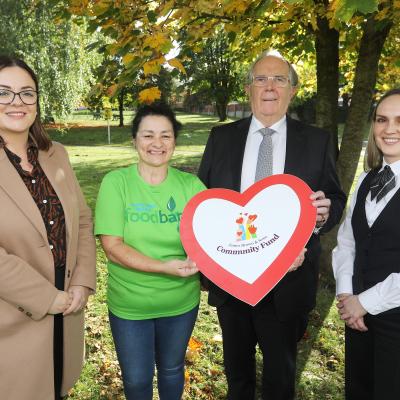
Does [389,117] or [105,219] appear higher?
[389,117]

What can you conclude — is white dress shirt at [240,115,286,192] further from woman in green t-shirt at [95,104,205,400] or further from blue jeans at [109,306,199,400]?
blue jeans at [109,306,199,400]

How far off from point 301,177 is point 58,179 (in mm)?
1397

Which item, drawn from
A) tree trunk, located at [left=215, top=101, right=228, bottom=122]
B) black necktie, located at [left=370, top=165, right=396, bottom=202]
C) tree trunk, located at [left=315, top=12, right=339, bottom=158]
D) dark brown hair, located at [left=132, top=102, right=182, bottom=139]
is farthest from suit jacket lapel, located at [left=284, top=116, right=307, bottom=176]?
tree trunk, located at [left=215, top=101, right=228, bottom=122]

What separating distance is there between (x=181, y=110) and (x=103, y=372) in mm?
58775

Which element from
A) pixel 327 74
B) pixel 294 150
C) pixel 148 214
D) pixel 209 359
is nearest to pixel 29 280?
pixel 148 214

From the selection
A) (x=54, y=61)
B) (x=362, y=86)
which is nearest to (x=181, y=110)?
(x=54, y=61)

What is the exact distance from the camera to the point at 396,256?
7.27 ft

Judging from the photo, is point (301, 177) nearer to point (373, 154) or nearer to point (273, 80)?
point (373, 154)

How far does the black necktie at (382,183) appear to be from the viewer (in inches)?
90.0

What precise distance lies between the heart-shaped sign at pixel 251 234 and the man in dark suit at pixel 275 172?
0.24m

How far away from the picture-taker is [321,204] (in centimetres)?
240

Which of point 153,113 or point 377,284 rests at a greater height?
point 153,113

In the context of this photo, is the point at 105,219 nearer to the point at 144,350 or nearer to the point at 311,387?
the point at 144,350

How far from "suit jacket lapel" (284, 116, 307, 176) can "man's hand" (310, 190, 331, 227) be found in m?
0.26
